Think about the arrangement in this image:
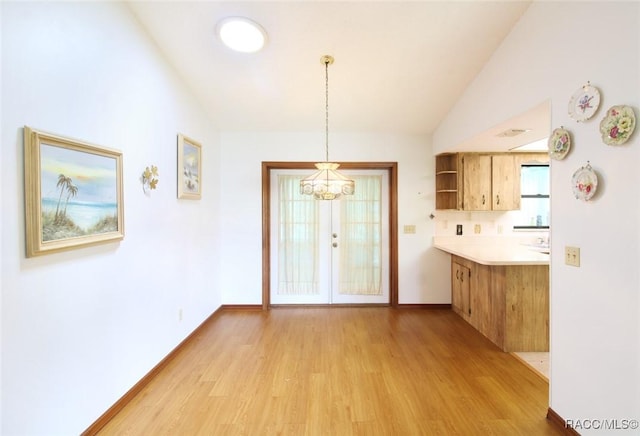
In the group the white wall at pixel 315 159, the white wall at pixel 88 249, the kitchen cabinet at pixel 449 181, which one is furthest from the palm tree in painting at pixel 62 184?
the kitchen cabinet at pixel 449 181

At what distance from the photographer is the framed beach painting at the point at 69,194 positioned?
1278 mm

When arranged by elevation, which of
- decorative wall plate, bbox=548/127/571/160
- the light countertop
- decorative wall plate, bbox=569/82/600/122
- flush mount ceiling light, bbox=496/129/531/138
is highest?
flush mount ceiling light, bbox=496/129/531/138

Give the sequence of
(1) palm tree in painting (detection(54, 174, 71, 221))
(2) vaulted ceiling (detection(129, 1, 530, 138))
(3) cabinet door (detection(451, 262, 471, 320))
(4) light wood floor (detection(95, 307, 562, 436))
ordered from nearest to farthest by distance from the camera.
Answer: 1. (1) palm tree in painting (detection(54, 174, 71, 221))
2. (4) light wood floor (detection(95, 307, 562, 436))
3. (2) vaulted ceiling (detection(129, 1, 530, 138))
4. (3) cabinet door (detection(451, 262, 471, 320))

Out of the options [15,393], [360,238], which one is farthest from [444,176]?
[15,393]

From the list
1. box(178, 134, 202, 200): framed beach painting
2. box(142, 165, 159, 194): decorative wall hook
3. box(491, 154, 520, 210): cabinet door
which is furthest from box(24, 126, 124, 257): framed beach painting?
Answer: box(491, 154, 520, 210): cabinet door

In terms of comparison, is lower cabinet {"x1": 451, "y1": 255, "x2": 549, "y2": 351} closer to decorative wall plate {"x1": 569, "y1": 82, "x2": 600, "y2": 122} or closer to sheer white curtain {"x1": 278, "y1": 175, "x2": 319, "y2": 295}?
decorative wall plate {"x1": 569, "y1": 82, "x2": 600, "y2": 122}

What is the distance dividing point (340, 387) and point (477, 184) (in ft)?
9.47

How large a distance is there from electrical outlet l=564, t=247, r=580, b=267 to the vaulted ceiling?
171 centimetres

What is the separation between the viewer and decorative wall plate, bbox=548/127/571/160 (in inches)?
63.4

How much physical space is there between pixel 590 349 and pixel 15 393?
2.89 m

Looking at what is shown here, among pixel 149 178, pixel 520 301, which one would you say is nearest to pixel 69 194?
pixel 149 178

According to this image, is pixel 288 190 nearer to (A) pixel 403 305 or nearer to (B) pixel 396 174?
(B) pixel 396 174

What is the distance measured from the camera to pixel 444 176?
144 inches

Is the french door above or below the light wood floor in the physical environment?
above
